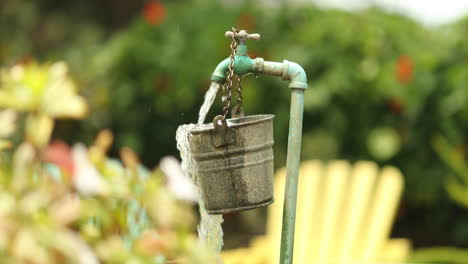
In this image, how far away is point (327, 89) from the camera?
3828mm

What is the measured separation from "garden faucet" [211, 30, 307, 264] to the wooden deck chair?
165cm

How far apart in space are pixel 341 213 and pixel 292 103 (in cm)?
202

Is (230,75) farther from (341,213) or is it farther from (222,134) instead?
(341,213)

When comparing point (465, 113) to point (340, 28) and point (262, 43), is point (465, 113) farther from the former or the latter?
point (262, 43)

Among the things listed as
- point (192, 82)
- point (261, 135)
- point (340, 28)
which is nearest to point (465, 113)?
point (340, 28)

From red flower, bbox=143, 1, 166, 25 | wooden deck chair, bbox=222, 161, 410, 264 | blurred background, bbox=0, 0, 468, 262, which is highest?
red flower, bbox=143, 1, 166, 25

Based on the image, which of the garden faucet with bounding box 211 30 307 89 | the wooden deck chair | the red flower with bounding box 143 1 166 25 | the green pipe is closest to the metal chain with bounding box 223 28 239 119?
the garden faucet with bounding box 211 30 307 89

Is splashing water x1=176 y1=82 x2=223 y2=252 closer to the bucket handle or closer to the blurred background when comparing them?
the bucket handle

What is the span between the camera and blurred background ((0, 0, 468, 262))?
3807 mm

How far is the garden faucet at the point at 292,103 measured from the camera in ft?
4.79

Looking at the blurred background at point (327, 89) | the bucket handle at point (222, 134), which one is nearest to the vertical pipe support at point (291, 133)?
the bucket handle at point (222, 134)

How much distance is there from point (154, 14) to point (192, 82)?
0.50 metres

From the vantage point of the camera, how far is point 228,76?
4.74 ft

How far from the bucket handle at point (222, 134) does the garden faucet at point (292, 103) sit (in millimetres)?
107
